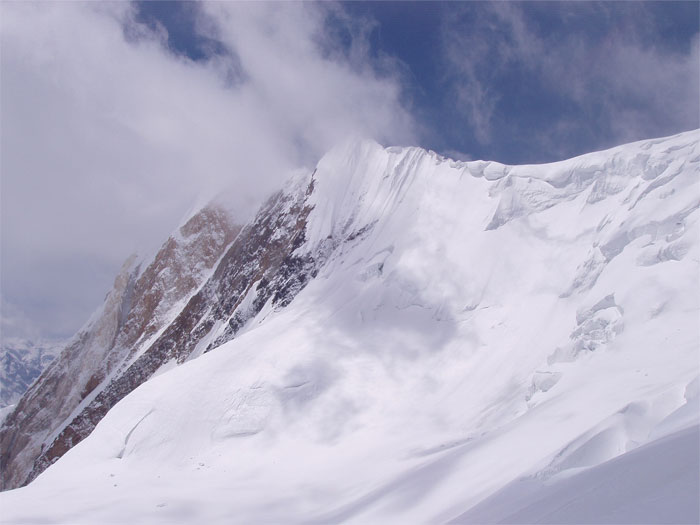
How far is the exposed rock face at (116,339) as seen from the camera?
67938 mm

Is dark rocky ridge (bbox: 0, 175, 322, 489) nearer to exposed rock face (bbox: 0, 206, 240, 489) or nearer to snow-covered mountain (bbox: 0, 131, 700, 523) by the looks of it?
exposed rock face (bbox: 0, 206, 240, 489)

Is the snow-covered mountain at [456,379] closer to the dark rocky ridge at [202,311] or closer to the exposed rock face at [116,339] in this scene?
the dark rocky ridge at [202,311]

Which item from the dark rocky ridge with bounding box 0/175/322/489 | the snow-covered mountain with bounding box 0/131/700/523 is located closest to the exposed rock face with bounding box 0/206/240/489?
the dark rocky ridge with bounding box 0/175/322/489

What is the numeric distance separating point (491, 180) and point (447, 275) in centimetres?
680

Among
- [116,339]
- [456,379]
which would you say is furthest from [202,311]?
[456,379]

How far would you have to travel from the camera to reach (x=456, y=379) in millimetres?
21266

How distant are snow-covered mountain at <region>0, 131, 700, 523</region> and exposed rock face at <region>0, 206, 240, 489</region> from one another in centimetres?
3751

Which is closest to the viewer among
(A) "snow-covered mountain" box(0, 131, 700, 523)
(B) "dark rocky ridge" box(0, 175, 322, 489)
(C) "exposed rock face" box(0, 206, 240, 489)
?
(A) "snow-covered mountain" box(0, 131, 700, 523)

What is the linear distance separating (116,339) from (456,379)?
60.9m

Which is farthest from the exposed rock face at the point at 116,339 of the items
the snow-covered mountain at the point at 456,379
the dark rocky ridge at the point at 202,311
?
the snow-covered mountain at the point at 456,379

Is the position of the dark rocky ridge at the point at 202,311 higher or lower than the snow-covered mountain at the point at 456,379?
higher

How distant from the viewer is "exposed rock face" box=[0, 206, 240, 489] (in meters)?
67.9

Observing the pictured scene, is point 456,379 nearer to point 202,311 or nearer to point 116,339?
point 202,311

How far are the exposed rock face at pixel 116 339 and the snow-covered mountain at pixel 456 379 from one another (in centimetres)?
3751
